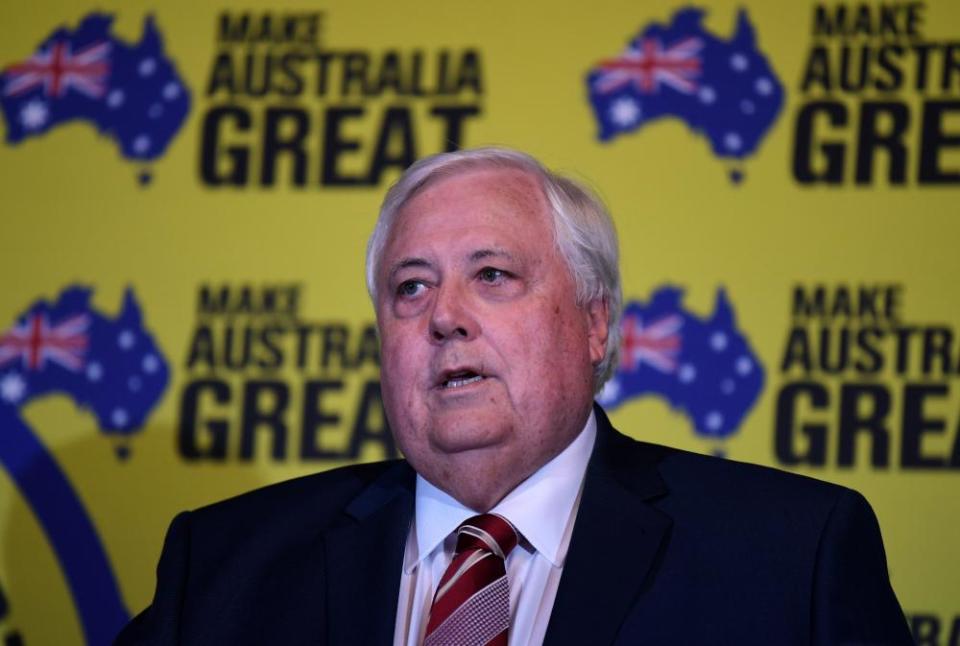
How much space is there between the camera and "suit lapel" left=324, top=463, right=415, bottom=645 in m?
2.06

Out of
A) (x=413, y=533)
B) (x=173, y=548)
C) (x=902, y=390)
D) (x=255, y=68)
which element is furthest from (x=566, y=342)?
(x=255, y=68)

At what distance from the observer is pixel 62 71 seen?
3.22 meters

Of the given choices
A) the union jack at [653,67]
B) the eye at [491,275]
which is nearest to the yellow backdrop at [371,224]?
the union jack at [653,67]

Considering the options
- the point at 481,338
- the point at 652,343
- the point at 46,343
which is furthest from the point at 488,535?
the point at 46,343

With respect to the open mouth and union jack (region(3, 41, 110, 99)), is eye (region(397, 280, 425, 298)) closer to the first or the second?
the open mouth

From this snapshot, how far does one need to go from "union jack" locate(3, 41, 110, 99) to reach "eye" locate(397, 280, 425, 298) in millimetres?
1336

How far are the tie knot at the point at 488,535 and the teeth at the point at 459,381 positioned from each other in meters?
0.20

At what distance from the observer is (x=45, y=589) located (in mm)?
3072

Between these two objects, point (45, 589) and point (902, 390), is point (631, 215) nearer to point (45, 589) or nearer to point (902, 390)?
point (902, 390)

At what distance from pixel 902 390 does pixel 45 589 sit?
6.18ft

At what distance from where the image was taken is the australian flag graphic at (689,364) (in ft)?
9.45

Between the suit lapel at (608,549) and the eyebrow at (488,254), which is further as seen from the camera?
the eyebrow at (488,254)

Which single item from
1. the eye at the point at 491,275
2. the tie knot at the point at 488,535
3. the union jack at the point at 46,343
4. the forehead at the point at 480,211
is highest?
the forehead at the point at 480,211

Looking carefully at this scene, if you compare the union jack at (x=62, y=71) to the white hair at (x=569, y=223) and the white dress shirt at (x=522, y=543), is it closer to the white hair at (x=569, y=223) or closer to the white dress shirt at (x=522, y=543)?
the white hair at (x=569, y=223)
